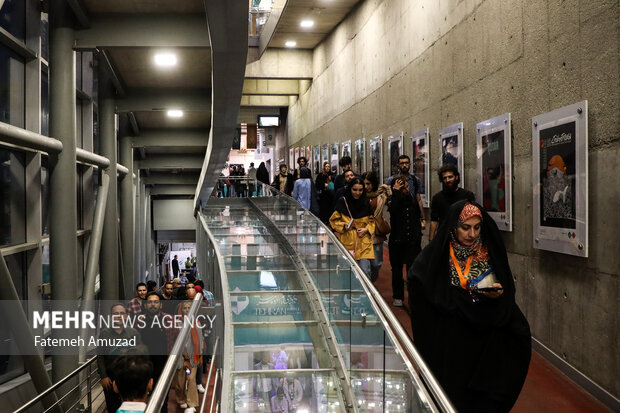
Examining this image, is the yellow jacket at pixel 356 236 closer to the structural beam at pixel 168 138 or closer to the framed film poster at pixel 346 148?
the framed film poster at pixel 346 148

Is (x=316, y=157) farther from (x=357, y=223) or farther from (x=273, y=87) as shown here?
(x=357, y=223)

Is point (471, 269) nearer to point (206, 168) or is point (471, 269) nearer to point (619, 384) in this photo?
point (619, 384)

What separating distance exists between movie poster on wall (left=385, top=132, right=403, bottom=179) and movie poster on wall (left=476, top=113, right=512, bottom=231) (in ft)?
13.3

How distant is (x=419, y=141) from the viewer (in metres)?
10.4

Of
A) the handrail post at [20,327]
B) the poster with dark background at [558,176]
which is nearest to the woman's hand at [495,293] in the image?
the poster with dark background at [558,176]

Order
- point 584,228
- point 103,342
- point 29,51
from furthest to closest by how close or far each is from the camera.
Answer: point 29,51 → point 103,342 → point 584,228

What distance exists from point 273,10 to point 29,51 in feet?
35.5

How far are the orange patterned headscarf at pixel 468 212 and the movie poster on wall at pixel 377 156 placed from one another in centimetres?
975

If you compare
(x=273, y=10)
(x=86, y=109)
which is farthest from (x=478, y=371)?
(x=273, y=10)

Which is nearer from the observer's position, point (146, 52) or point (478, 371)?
point (478, 371)

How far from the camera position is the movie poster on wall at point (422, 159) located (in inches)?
393

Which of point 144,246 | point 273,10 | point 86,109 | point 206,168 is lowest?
point 144,246

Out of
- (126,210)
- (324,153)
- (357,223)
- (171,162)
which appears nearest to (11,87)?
(357,223)

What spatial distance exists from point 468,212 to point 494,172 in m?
3.79
